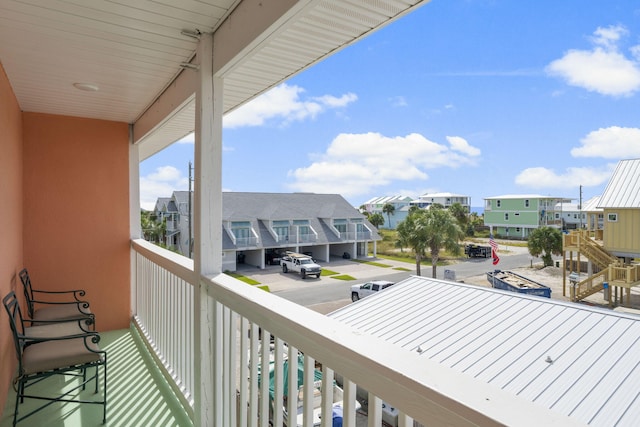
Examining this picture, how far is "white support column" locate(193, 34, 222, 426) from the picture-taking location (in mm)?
1664

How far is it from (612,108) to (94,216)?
3971 mm

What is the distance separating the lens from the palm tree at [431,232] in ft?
12.6

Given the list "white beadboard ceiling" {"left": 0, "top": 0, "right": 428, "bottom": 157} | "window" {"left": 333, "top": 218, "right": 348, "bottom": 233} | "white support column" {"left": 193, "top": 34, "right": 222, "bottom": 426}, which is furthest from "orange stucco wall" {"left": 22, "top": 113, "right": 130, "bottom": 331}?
"window" {"left": 333, "top": 218, "right": 348, "bottom": 233}

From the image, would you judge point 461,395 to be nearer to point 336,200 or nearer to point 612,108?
point 612,108

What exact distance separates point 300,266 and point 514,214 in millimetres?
2451

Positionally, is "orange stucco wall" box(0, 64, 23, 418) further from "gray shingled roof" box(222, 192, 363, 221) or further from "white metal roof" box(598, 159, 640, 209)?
"white metal roof" box(598, 159, 640, 209)

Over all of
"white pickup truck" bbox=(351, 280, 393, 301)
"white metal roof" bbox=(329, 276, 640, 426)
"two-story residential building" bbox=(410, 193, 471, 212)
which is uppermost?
"two-story residential building" bbox=(410, 193, 471, 212)

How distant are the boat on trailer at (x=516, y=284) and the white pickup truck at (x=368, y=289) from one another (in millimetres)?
1592

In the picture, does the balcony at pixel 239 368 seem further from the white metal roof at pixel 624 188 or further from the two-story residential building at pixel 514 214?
the two-story residential building at pixel 514 214

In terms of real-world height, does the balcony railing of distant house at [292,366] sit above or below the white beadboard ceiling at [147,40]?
below

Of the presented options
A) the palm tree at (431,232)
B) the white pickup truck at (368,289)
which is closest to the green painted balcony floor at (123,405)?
the palm tree at (431,232)

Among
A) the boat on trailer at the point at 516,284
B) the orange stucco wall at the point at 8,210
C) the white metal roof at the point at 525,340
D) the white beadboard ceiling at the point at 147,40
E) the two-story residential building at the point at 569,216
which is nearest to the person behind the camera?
the white beadboard ceiling at the point at 147,40

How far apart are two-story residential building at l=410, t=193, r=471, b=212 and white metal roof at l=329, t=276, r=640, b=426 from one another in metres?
1.75

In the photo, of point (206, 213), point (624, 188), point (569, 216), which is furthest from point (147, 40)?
point (569, 216)
